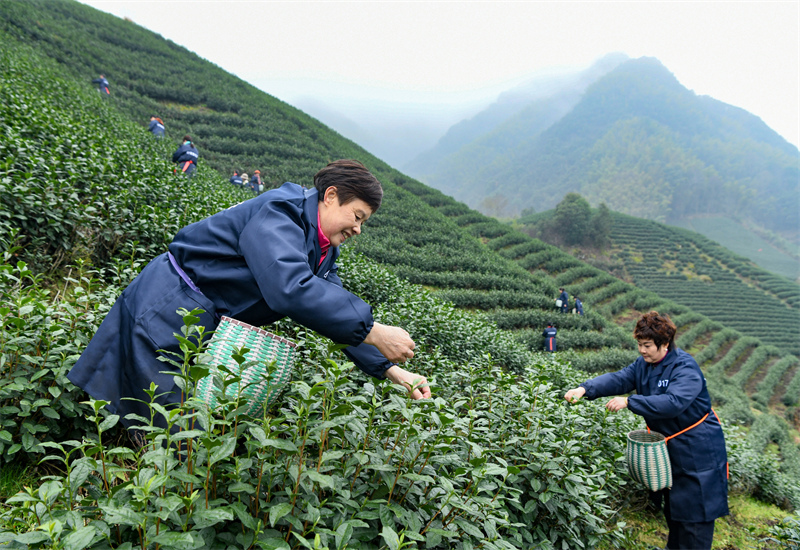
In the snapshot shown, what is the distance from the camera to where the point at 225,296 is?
4.81 ft

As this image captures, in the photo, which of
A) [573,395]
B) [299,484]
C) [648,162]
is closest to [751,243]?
[648,162]

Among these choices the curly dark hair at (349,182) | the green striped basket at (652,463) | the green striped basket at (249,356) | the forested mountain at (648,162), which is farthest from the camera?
the forested mountain at (648,162)

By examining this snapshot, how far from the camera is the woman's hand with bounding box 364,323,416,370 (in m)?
1.34

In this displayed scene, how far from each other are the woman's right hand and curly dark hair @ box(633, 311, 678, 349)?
2.03 meters

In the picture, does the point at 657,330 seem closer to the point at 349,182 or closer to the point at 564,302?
the point at 349,182

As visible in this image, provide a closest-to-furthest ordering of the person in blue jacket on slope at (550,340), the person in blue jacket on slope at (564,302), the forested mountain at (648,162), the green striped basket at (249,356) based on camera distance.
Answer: the green striped basket at (249,356)
the person in blue jacket on slope at (550,340)
the person in blue jacket on slope at (564,302)
the forested mountain at (648,162)

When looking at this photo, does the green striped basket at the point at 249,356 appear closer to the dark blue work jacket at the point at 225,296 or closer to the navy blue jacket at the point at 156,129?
the dark blue work jacket at the point at 225,296

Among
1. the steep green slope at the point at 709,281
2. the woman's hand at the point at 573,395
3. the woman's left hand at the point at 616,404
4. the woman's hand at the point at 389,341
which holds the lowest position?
the woman's hand at the point at 573,395

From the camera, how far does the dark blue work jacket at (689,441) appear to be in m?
2.51

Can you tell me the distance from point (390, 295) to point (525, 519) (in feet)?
14.9

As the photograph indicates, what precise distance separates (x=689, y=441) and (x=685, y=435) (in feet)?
0.13

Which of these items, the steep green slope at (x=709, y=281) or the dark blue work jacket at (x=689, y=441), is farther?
the steep green slope at (x=709, y=281)

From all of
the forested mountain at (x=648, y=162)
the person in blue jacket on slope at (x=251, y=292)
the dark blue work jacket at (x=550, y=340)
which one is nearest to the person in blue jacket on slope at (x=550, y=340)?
the dark blue work jacket at (x=550, y=340)

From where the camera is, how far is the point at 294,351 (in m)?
1.35
